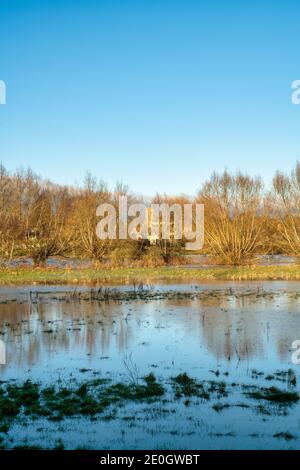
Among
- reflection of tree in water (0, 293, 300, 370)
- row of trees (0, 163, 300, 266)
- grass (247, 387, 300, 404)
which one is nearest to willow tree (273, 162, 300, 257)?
row of trees (0, 163, 300, 266)

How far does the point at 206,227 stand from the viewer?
37656 millimetres

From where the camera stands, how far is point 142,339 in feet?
41.8

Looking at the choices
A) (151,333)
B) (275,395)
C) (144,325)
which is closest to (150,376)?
(275,395)

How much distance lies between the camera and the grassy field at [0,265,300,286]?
90.1ft

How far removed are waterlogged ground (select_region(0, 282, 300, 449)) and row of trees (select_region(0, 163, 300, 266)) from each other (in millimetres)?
18433

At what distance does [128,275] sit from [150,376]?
818 inches

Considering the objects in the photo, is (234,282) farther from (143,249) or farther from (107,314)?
(143,249)

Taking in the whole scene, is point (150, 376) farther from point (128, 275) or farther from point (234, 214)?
point (234, 214)

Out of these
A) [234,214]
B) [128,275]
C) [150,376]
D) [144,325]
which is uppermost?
[234,214]

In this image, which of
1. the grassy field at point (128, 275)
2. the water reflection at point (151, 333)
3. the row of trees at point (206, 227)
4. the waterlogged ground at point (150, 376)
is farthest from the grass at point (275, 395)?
the row of trees at point (206, 227)

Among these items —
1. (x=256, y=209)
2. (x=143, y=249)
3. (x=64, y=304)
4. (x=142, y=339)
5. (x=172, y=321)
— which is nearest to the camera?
(x=142, y=339)

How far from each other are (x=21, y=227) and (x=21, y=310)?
20.4 meters

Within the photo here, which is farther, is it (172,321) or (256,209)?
(256,209)

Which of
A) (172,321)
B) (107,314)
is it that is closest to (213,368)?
(172,321)
